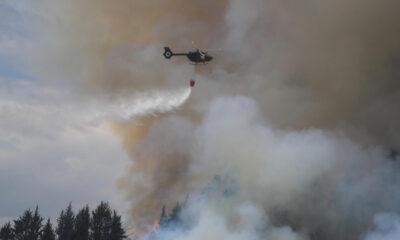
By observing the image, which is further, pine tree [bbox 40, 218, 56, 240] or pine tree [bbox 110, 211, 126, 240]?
pine tree [bbox 40, 218, 56, 240]

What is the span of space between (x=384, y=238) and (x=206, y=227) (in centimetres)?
3821

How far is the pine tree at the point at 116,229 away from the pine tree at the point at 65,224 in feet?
116

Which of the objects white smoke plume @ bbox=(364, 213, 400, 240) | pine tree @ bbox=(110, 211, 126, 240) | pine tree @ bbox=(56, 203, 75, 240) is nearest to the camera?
white smoke plume @ bbox=(364, 213, 400, 240)

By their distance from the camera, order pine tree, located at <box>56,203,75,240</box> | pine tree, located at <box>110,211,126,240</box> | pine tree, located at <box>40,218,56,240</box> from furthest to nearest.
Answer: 1. pine tree, located at <box>56,203,75,240</box>
2. pine tree, located at <box>40,218,56,240</box>
3. pine tree, located at <box>110,211,126,240</box>

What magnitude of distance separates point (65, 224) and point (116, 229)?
40.0m

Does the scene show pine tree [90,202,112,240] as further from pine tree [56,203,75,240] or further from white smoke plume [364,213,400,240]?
white smoke plume [364,213,400,240]

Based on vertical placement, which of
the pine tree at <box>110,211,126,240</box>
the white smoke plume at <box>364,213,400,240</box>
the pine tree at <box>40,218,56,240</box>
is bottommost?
the white smoke plume at <box>364,213,400,240</box>

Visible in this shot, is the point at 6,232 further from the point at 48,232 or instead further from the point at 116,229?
the point at 116,229

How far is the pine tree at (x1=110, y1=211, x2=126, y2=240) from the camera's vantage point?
3248 inches

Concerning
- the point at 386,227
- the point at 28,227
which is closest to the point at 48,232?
the point at 28,227

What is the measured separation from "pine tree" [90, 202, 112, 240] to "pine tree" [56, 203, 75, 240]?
106 feet

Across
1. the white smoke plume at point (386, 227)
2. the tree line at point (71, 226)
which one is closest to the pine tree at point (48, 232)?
the tree line at point (71, 226)

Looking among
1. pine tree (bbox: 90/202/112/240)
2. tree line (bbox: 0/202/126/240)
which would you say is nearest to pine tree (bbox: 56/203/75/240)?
tree line (bbox: 0/202/126/240)

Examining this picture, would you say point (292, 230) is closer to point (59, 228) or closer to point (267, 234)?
point (267, 234)
